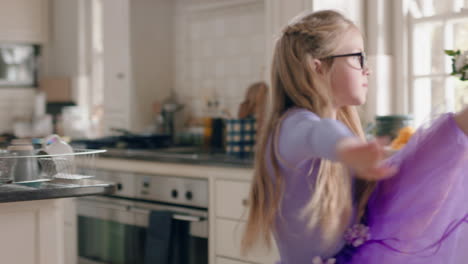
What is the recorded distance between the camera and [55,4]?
5.87m

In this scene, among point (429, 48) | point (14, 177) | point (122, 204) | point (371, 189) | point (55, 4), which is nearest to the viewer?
point (371, 189)

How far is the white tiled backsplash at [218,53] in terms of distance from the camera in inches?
163

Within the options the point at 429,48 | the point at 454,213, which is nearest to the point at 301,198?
the point at 454,213

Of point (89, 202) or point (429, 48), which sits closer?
point (429, 48)

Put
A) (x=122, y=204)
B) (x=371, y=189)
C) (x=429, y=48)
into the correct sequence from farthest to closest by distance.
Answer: (x=122, y=204) → (x=429, y=48) → (x=371, y=189)

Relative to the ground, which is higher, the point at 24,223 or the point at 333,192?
the point at 333,192

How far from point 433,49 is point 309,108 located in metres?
2.27

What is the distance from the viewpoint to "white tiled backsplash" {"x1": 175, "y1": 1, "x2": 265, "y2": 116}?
4145 mm

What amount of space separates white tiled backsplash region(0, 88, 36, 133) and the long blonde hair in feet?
15.6

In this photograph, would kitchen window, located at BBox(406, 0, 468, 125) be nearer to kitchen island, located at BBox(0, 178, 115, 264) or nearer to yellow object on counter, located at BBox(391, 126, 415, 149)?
yellow object on counter, located at BBox(391, 126, 415, 149)

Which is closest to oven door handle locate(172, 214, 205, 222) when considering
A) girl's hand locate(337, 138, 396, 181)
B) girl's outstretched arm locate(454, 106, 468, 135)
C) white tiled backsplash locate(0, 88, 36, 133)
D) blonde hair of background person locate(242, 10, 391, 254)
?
blonde hair of background person locate(242, 10, 391, 254)

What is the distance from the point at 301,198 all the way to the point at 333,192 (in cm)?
7

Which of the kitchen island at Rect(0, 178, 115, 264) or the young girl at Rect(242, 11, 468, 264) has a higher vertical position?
the young girl at Rect(242, 11, 468, 264)

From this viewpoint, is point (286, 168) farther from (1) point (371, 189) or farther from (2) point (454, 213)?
(2) point (454, 213)
